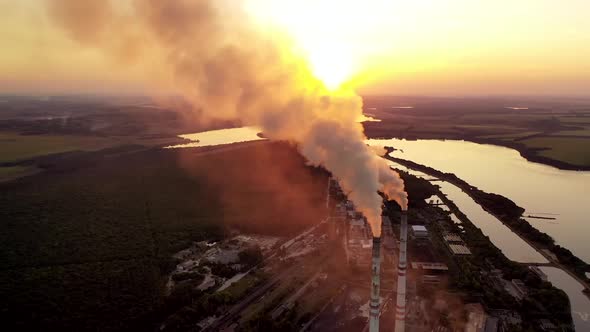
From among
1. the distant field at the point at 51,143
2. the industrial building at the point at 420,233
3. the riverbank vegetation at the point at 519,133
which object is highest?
the distant field at the point at 51,143

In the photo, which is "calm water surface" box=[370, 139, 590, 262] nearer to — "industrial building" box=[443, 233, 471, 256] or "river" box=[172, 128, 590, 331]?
"river" box=[172, 128, 590, 331]

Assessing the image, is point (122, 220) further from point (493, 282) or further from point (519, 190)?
point (519, 190)

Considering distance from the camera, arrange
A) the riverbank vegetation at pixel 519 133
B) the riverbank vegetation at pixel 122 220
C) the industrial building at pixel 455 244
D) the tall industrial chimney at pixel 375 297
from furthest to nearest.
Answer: the riverbank vegetation at pixel 519 133
the industrial building at pixel 455 244
the riverbank vegetation at pixel 122 220
the tall industrial chimney at pixel 375 297

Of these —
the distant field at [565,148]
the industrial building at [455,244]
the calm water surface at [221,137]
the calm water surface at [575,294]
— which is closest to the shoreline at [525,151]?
the distant field at [565,148]

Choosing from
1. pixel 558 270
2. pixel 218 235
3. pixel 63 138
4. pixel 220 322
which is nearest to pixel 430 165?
pixel 558 270

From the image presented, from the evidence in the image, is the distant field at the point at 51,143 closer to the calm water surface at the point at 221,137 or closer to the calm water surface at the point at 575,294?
the calm water surface at the point at 221,137

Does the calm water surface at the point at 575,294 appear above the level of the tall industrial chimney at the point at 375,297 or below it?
below

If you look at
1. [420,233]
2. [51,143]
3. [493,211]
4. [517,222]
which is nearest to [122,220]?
[420,233]

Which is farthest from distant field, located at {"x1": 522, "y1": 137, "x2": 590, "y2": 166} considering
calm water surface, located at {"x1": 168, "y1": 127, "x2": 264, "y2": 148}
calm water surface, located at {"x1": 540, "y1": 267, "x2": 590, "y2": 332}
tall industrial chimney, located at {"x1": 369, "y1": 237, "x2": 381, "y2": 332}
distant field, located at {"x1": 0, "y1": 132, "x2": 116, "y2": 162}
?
distant field, located at {"x1": 0, "y1": 132, "x2": 116, "y2": 162}
